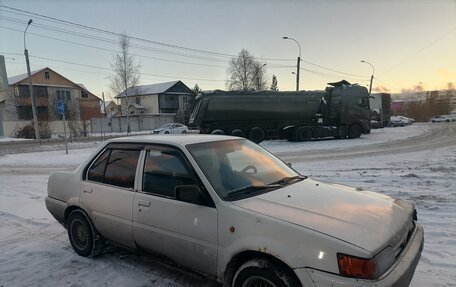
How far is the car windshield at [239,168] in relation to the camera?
133 inches

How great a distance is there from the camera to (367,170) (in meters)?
10.3

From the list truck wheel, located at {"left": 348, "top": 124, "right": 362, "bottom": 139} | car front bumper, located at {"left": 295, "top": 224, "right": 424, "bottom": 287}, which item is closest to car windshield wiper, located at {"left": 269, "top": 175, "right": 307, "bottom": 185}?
car front bumper, located at {"left": 295, "top": 224, "right": 424, "bottom": 287}

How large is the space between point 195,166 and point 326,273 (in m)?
1.58

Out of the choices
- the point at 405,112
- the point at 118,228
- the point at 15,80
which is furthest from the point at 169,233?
→ the point at 405,112

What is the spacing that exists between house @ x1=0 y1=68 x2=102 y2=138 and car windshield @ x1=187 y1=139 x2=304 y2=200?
5020cm

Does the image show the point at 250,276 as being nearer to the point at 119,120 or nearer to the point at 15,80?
the point at 119,120

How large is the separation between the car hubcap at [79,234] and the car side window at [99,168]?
2.22 ft

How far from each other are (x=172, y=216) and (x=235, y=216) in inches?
30.6

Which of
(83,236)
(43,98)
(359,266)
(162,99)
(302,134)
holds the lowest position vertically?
(302,134)

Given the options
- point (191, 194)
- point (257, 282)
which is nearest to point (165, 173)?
point (191, 194)

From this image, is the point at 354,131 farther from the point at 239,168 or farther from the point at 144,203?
the point at 144,203

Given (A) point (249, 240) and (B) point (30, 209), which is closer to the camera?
(A) point (249, 240)

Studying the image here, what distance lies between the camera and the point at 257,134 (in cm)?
2356

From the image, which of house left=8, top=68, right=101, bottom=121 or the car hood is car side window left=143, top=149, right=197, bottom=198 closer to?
the car hood
